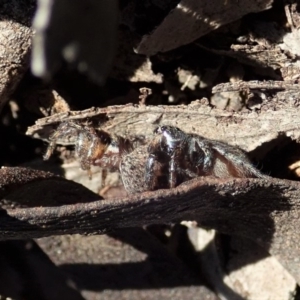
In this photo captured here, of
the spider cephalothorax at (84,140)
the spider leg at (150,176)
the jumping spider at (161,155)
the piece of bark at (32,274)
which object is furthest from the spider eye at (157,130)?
the piece of bark at (32,274)

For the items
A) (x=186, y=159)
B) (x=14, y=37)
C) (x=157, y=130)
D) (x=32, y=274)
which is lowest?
(x=32, y=274)

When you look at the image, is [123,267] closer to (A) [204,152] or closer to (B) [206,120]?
(A) [204,152]

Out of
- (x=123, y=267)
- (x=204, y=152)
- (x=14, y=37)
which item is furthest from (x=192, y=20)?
(x=123, y=267)

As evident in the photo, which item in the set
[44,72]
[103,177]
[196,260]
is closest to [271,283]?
[196,260]

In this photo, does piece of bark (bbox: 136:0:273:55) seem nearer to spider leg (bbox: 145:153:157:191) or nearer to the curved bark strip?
spider leg (bbox: 145:153:157:191)

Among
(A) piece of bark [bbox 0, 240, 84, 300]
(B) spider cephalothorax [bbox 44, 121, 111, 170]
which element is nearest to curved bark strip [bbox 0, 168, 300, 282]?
(B) spider cephalothorax [bbox 44, 121, 111, 170]

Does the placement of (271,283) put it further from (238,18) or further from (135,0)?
(135,0)
